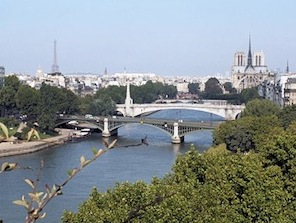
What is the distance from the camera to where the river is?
559 inches

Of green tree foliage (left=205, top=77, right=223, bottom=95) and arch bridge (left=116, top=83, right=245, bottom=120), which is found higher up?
green tree foliage (left=205, top=77, right=223, bottom=95)

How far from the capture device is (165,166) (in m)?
21.1

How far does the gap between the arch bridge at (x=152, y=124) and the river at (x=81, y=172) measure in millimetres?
517

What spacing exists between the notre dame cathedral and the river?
4366cm

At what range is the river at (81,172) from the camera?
14195 mm

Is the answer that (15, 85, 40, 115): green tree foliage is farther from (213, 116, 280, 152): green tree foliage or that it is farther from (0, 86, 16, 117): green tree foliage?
(213, 116, 280, 152): green tree foliage

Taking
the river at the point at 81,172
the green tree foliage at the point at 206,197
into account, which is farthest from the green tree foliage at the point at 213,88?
the green tree foliage at the point at 206,197

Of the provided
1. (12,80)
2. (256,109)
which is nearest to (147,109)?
(12,80)

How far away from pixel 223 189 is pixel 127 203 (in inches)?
59.3

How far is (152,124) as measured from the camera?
104 feet

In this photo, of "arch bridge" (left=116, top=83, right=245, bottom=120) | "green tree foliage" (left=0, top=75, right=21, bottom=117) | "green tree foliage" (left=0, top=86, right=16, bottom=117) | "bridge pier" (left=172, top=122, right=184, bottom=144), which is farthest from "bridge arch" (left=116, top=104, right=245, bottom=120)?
"bridge pier" (left=172, top=122, right=184, bottom=144)

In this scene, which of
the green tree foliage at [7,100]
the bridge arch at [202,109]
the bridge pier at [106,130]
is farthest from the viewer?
the bridge arch at [202,109]

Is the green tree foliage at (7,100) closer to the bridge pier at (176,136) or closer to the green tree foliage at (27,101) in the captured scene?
the green tree foliage at (27,101)

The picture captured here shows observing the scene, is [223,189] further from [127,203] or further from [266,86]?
[266,86]
